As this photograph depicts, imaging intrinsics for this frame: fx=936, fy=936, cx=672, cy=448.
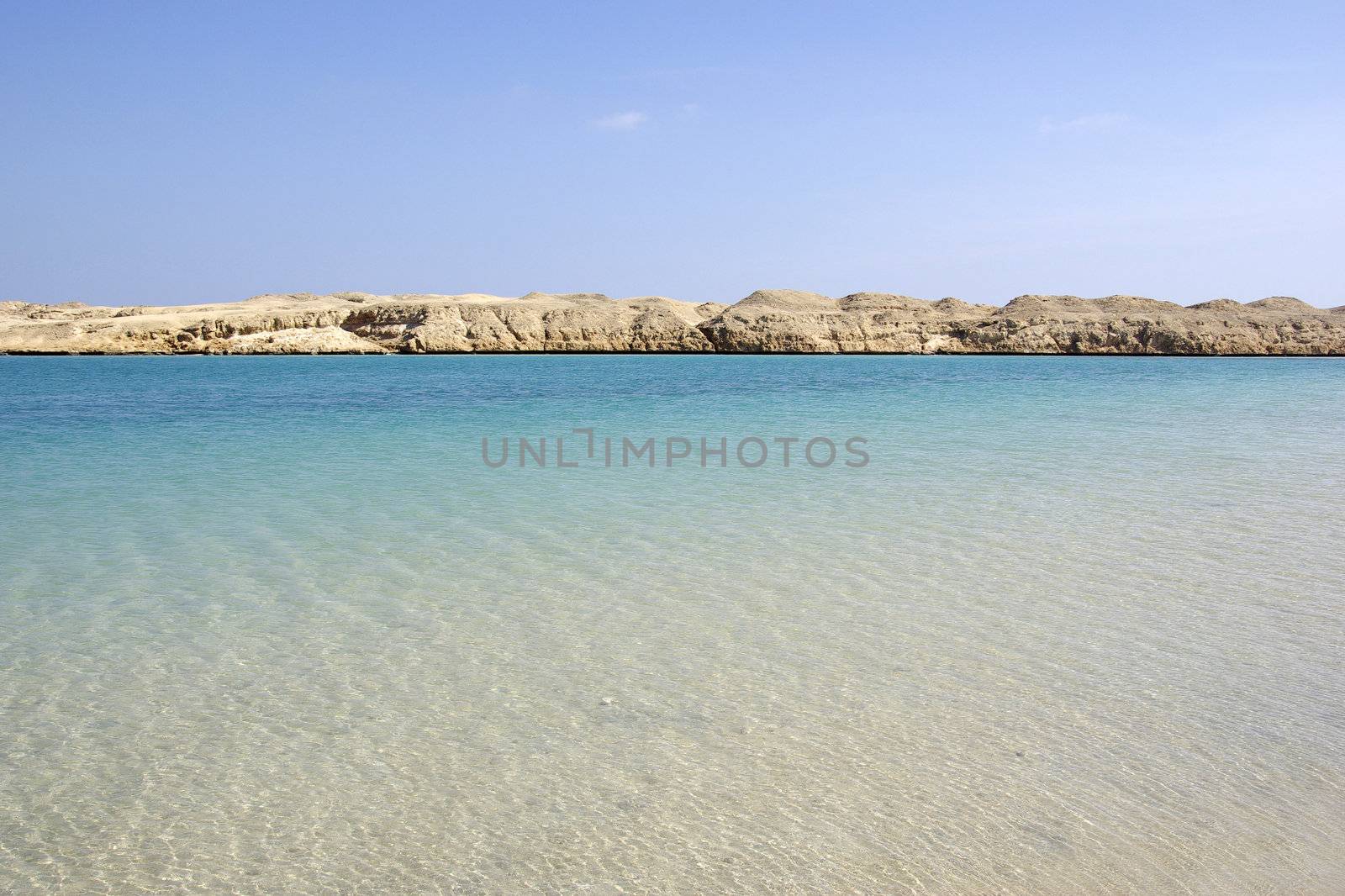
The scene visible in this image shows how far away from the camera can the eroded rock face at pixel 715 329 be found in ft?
205

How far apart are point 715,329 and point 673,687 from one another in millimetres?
65747

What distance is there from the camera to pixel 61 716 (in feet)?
12.0

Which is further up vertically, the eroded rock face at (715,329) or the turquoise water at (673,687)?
the eroded rock face at (715,329)

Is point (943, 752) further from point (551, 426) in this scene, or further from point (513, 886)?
point (551, 426)

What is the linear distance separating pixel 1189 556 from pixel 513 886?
5.41 metres

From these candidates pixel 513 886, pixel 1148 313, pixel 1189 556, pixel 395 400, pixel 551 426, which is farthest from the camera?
pixel 1148 313

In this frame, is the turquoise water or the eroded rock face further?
the eroded rock face

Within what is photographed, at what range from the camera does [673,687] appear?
3.99m

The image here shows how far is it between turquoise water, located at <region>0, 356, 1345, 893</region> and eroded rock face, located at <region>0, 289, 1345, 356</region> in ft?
187

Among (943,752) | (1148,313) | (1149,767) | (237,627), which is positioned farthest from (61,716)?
(1148,313)

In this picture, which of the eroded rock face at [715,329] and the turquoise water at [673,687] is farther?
the eroded rock face at [715,329]

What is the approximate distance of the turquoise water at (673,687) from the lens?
2.77 meters

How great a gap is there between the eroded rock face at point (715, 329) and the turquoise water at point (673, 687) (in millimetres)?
56940

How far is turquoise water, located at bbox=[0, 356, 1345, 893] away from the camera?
2773 millimetres
